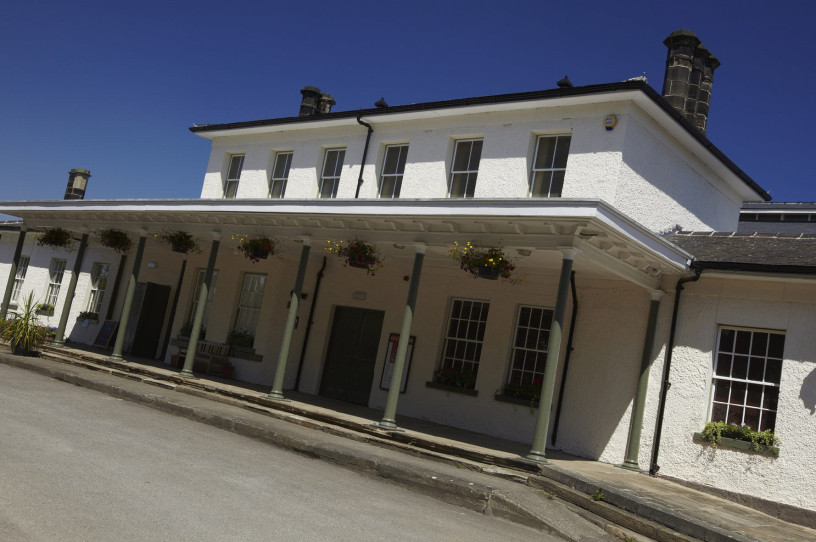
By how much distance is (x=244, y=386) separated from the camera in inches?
600

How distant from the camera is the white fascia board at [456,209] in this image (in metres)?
9.05

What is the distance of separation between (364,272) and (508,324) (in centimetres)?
382

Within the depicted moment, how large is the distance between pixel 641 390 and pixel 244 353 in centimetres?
925

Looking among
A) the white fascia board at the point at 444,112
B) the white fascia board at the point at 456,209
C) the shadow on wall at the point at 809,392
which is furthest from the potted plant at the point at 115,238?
the shadow on wall at the point at 809,392

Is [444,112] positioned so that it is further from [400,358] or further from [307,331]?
[307,331]

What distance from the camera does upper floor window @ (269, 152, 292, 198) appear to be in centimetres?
1706

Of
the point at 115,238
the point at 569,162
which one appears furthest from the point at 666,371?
the point at 115,238

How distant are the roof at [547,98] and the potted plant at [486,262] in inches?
133

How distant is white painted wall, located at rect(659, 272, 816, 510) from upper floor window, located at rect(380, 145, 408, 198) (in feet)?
20.2

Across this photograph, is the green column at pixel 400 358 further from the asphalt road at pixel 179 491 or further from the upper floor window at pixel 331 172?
the upper floor window at pixel 331 172

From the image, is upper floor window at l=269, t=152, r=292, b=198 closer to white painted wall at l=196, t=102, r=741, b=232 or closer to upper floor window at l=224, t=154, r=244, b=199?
white painted wall at l=196, t=102, r=741, b=232

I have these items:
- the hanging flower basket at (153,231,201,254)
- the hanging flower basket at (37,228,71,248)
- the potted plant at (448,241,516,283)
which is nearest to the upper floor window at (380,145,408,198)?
the hanging flower basket at (153,231,201,254)

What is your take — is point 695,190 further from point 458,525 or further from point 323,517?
point 323,517

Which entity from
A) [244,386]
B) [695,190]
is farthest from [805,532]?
[244,386]
